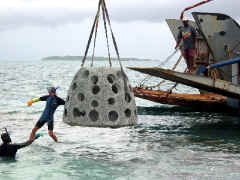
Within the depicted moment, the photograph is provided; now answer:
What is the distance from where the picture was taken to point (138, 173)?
1141 cm

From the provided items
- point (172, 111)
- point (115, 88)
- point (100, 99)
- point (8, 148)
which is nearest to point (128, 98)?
point (115, 88)

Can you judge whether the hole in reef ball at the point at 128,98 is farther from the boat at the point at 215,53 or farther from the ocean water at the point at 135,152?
the boat at the point at 215,53

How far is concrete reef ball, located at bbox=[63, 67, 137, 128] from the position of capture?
11375 millimetres

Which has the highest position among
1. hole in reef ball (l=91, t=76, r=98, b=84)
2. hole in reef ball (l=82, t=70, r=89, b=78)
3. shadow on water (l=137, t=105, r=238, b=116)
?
hole in reef ball (l=82, t=70, r=89, b=78)

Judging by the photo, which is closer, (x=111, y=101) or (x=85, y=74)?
(x=111, y=101)

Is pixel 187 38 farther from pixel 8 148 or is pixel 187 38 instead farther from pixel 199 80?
pixel 8 148

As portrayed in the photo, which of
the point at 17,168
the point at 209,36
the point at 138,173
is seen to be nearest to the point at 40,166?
the point at 17,168

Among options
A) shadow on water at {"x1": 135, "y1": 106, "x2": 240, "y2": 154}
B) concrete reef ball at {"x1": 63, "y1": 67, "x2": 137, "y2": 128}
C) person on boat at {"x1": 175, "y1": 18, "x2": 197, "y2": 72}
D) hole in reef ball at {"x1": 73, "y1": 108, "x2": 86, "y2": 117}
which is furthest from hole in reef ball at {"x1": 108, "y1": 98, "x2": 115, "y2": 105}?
person on boat at {"x1": 175, "y1": 18, "x2": 197, "y2": 72}

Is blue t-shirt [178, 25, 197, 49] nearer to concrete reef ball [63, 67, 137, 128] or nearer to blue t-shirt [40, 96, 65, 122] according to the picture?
Answer: blue t-shirt [40, 96, 65, 122]

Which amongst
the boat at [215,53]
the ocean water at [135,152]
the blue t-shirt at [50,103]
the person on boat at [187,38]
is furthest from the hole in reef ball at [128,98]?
the person on boat at [187,38]

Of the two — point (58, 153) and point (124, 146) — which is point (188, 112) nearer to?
point (124, 146)

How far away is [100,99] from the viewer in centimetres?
1138

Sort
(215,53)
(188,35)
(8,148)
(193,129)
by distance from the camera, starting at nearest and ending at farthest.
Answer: (8,148) → (193,129) → (188,35) → (215,53)

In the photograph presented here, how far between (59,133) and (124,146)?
127 inches
